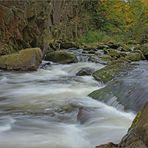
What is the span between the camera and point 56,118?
6242mm

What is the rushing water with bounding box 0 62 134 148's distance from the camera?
5133 millimetres

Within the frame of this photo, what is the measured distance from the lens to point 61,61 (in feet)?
49.7

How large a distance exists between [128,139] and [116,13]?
Answer: 114 feet

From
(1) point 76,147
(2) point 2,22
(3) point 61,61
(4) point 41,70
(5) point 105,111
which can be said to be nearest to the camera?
(1) point 76,147

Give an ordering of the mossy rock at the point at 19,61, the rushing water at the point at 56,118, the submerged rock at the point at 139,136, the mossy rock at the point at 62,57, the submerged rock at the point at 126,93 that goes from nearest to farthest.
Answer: the submerged rock at the point at 139,136 < the rushing water at the point at 56,118 < the submerged rock at the point at 126,93 < the mossy rock at the point at 19,61 < the mossy rock at the point at 62,57

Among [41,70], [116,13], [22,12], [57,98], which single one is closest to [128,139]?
[57,98]

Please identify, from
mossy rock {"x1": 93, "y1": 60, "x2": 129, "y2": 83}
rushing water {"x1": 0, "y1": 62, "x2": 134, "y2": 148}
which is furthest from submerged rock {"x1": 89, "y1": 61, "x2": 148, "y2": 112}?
mossy rock {"x1": 93, "y1": 60, "x2": 129, "y2": 83}

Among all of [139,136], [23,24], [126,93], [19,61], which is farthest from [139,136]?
[23,24]

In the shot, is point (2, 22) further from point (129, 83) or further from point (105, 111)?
point (105, 111)

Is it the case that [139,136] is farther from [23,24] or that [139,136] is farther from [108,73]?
[23,24]

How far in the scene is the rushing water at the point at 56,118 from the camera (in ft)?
16.8

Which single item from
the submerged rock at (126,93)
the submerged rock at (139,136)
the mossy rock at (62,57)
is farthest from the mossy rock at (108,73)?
the submerged rock at (139,136)

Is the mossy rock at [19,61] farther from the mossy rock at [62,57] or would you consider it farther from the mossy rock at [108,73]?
the mossy rock at [108,73]

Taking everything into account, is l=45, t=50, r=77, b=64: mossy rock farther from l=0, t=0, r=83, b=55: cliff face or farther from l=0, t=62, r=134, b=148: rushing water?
l=0, t=62, r=134, b=148: rushing water
